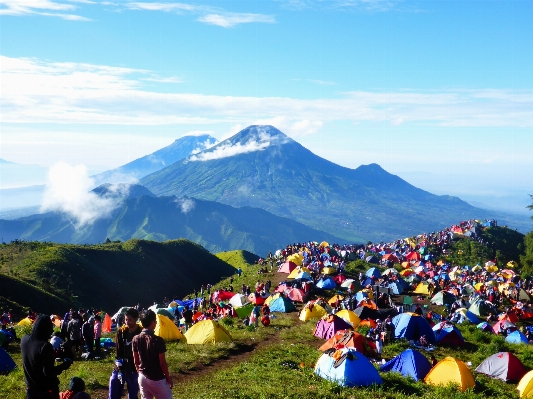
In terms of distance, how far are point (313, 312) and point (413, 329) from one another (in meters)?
6.10

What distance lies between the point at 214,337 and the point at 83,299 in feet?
81.8

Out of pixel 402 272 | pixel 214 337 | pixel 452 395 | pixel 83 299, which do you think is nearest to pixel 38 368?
pixel 452 395

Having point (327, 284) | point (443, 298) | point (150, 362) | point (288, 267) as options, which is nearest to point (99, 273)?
point (288, 267)

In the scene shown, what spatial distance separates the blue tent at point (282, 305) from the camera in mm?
28828

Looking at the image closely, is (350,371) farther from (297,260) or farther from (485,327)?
(297,260)

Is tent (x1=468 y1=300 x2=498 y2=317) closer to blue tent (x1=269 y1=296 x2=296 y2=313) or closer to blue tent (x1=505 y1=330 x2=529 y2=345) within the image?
blue tent (x1=505 y1=330 x2=529 y2=345)

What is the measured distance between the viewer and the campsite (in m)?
12.4

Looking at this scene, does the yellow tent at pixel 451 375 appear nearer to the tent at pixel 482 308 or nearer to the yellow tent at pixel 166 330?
the yellow tent at pixel 166 330

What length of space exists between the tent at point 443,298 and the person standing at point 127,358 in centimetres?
2962

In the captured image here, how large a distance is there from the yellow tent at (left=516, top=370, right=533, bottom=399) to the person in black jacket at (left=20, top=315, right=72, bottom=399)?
15087mm

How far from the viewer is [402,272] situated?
1721 inches

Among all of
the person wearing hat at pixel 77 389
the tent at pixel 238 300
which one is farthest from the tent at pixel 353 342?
the tent at pixel 238 300

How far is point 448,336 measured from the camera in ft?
74.1

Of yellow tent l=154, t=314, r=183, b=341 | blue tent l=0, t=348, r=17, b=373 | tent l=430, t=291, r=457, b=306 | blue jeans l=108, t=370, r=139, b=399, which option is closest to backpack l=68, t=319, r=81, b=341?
blue tent l=0, t=348, r=17, b=373
